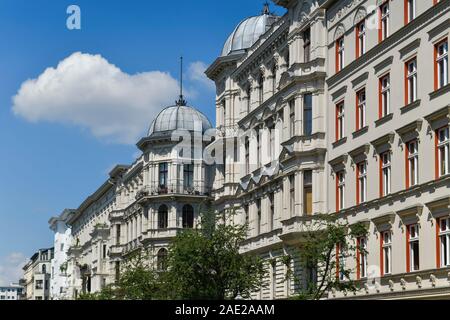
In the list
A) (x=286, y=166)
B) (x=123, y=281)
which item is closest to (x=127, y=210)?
(x=123, y=281)

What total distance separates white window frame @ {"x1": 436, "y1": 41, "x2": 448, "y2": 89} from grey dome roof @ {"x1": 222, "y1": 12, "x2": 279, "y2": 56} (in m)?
33.3

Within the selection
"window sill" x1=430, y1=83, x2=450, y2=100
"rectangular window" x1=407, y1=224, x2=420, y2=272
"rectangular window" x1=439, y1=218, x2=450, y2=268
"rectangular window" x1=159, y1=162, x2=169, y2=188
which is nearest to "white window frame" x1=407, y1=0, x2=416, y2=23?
"window sill" x1=430, y1=83, x2=450, y2=100

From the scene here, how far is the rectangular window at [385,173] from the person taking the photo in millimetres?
35812

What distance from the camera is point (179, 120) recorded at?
299 ft

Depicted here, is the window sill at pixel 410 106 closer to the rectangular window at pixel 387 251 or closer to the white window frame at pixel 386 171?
the white window frame at pixel 386 171

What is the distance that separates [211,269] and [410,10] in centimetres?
1673

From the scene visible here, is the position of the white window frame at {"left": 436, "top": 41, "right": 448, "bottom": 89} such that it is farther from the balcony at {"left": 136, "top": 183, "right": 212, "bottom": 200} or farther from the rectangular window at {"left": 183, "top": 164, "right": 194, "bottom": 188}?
the rectangular window at {"left": 183, "top": 164, "right": 194, "bottom": 188}

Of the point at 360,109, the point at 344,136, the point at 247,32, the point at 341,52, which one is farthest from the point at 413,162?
the point at 247,32

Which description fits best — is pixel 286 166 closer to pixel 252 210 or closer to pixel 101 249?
pixel 252 210

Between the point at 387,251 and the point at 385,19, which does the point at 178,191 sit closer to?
the point at 385,19

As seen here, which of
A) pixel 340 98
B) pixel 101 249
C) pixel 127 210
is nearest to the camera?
pixel 340 98

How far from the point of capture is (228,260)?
1734 inches

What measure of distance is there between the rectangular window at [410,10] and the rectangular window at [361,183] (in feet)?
23.2
